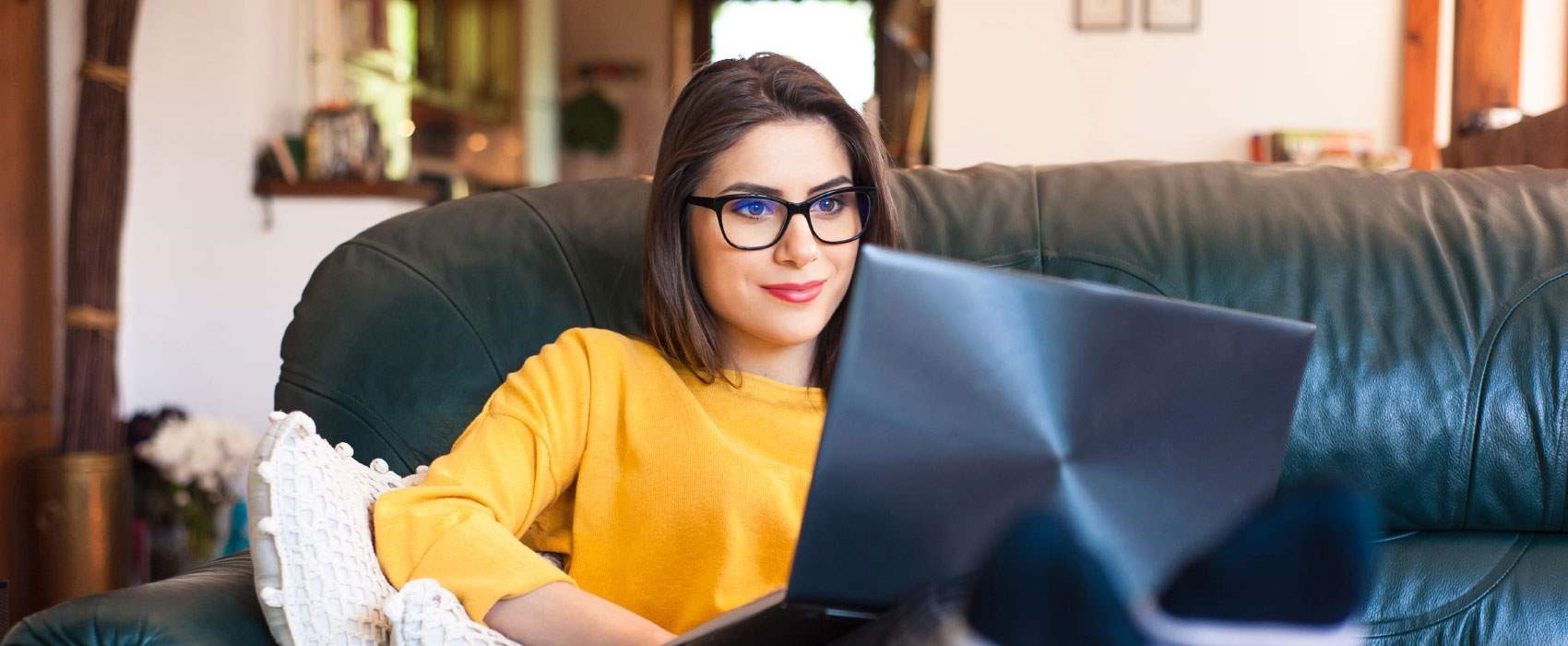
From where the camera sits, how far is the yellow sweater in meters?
1.25

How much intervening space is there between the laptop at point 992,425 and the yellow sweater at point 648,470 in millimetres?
391

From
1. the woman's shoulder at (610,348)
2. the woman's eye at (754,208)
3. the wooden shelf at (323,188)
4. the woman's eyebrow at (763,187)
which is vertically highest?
the wooden shelf at (323,188)

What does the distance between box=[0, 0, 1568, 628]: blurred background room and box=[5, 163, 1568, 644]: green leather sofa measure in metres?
0.99

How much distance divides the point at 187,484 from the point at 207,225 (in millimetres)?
804

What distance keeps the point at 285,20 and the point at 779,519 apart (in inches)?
118

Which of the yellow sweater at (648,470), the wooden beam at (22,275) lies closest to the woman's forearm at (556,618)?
the yellow sweater at (648,470)

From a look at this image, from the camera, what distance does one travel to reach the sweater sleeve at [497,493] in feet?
3.51

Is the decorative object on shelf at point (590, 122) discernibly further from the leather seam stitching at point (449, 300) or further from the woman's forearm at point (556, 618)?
the woman's forearm at point (556, 618)

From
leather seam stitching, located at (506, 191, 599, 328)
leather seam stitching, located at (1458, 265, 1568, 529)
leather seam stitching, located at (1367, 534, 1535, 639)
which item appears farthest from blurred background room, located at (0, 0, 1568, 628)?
leather seam stitching, located at (506, 191, 599, 328)

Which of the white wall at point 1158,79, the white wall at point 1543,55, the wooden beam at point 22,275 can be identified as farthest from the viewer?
the white wall at point 1543,55

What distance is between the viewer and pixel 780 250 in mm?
1271

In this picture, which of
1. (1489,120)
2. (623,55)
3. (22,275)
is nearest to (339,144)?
(22,275)

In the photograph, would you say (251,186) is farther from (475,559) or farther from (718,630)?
(718,630)

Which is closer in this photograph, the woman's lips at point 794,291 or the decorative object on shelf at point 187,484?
the woman's lips at point 794,291
